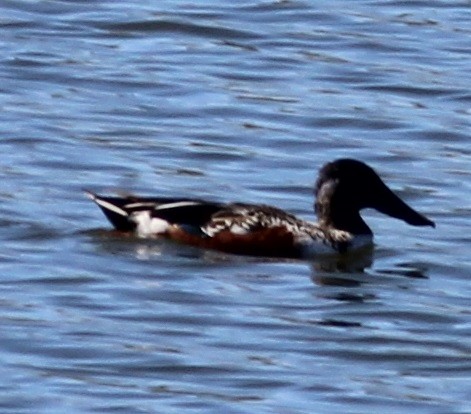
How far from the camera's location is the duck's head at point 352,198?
587 inches

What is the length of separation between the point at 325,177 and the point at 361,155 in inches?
86.4

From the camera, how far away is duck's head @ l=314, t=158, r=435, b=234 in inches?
587

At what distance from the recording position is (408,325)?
42.4 ft

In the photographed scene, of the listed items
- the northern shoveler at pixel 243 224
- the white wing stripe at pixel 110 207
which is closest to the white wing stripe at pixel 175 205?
the northern shoveler at pixel 243 224

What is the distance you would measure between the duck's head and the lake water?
7.9 inches

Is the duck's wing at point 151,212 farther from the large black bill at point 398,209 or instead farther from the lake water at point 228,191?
the large black bill at point 398,209

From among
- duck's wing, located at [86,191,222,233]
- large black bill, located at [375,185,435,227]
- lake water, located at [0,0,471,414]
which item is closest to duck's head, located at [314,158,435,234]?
large black bill, located at [375,185,435,227]

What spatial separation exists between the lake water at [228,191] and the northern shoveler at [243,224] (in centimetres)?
10

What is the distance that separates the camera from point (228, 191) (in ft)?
52.2

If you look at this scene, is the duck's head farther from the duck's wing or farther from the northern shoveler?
the duck's wing

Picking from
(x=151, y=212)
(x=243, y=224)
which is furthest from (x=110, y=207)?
(x=243, y=224)

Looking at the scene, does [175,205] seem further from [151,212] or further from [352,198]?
[352,198]

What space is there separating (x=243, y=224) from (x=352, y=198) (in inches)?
34.0

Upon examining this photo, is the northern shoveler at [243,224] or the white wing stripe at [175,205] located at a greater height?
the white wing stripe at [175,205]
